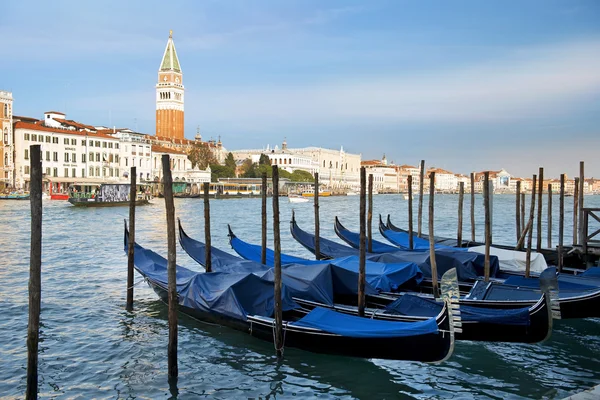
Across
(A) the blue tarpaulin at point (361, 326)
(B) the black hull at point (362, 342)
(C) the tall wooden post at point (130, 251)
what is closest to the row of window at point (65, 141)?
(C) the tall wooden post at point (130, 251)

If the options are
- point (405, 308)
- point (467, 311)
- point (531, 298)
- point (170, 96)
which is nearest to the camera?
point (467, 311)

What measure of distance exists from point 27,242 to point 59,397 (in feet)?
34.9

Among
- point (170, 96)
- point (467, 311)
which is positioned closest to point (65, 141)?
point (170, 96)

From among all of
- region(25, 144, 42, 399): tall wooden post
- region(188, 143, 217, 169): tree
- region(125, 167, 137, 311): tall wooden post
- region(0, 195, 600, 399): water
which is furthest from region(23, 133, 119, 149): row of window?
region(25, 144, 42, 399): tall wooden post

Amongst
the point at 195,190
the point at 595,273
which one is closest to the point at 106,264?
the point at 595,273

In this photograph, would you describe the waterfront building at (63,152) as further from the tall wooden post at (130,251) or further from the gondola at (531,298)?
the gondola at (531,298)

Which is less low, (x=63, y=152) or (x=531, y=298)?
(x=63, y=152)

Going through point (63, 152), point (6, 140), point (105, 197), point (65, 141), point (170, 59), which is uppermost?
point (170, 59)

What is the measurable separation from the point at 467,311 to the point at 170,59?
69603mm

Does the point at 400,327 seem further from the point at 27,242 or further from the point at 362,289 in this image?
the point at 27,242

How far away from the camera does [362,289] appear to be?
5.41m

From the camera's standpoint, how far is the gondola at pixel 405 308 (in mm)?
4652

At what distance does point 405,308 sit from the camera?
204 inches

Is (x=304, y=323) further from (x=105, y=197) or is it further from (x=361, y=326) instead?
(x=105, y=197)
